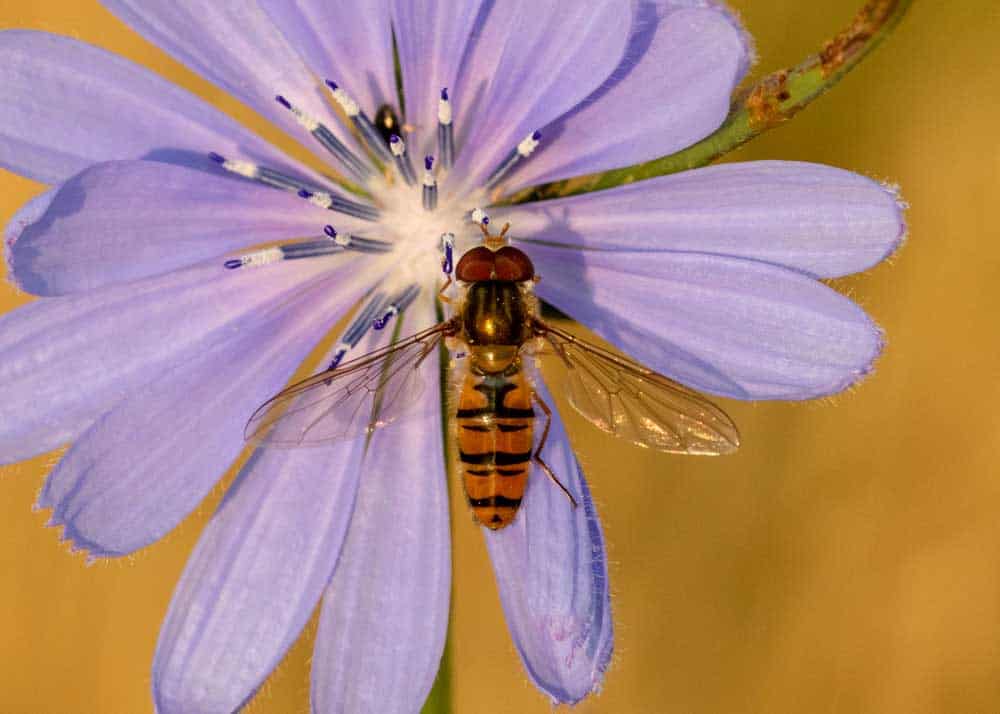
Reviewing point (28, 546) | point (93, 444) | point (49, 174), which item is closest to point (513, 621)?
point (93, 444)

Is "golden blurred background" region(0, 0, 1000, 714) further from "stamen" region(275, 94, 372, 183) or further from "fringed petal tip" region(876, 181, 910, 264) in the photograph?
"fringed petal tip" region(876, 181, 910, 264)

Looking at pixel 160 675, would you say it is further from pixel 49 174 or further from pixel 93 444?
pixel 49 174

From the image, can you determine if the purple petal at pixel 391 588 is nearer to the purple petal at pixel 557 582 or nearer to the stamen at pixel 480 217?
the purple petal at pixel 557 582

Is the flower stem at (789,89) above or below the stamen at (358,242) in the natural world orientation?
above

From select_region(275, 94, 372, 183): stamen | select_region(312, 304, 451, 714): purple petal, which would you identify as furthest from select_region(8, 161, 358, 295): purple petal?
select_region(312, 304, 451, 714): purple petal

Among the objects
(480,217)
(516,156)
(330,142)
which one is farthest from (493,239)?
(330,142)

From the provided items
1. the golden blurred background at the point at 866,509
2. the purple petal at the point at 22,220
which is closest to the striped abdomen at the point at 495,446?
the purple petal at the point at 22,220

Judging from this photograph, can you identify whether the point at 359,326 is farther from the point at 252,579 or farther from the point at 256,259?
the point at 252,579

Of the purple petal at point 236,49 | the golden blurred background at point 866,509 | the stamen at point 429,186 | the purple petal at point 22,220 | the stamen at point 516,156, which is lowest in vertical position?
the golden blurred background at point 866,509
